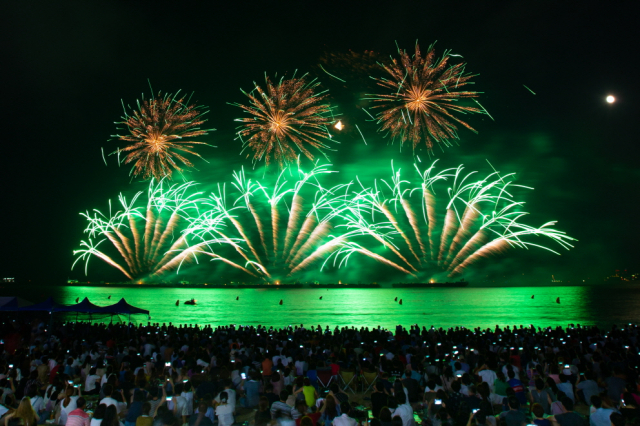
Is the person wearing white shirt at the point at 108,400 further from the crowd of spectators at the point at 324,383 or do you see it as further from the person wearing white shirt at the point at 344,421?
the person wearing white shirt at the point at 344,421

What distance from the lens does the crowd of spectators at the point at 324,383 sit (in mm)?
7266

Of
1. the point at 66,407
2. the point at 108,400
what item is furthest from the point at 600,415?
the point at 66,407

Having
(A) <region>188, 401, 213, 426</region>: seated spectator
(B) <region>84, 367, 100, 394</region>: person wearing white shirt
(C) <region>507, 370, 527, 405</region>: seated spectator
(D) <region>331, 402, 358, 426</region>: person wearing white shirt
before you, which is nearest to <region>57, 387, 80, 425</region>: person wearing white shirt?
(A) <region>188, 401, 213, 426</region>: seated spectator

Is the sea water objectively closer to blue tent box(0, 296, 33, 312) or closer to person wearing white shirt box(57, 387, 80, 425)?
blue tent box(0, 296, 33, 312)

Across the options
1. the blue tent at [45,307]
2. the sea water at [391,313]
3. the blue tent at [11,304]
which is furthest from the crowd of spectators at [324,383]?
the sea water at [391,313]

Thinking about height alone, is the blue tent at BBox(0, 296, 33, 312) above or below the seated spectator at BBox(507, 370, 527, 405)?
above

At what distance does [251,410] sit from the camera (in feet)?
32.7

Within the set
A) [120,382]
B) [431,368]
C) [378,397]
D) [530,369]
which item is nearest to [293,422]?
[378,397]

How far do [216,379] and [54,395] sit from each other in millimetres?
3506

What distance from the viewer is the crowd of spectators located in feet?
23.8

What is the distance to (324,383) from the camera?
1106 centimetres

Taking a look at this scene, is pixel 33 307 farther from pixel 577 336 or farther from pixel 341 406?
pixel 577 336

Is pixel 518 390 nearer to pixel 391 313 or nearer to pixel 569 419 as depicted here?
pixel 569 419

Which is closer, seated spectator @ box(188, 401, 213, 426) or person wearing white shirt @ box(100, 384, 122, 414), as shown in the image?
seated spectator @ box(188, 401, 213, 426)
